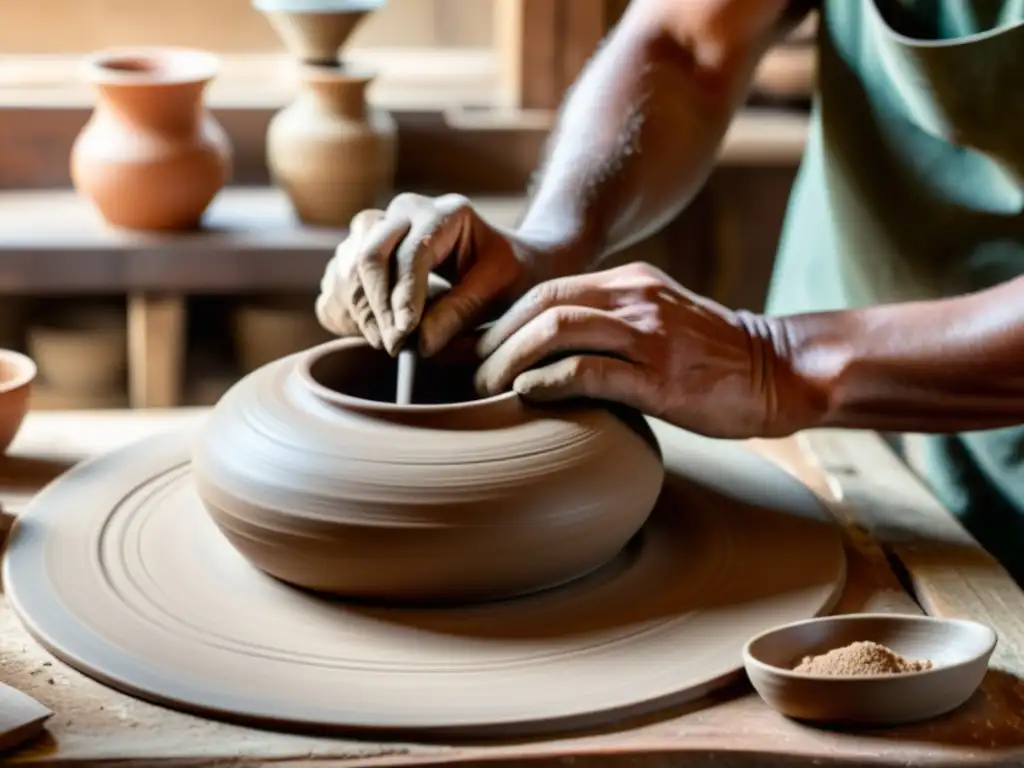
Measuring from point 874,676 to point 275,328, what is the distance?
5.86ft

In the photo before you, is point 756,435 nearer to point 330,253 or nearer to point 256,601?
point 256,601

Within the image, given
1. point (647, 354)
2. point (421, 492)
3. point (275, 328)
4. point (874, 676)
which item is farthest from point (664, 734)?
point (275, 328)

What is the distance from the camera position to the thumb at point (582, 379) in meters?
1.16

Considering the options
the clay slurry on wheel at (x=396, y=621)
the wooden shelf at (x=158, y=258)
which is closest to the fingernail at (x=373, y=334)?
the clay slurry on wheel at (x=396, y=621)

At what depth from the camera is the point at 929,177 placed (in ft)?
5.14

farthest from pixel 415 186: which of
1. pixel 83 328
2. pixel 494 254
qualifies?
pixel 494 254

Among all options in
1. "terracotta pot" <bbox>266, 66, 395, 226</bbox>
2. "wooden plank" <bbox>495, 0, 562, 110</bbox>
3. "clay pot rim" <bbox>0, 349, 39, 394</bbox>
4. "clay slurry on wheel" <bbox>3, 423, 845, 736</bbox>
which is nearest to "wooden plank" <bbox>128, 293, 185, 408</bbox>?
"terracotta pot" <bbox>266, 66, 395, 226</bbox>

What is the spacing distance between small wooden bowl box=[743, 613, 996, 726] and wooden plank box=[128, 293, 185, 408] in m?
1.57

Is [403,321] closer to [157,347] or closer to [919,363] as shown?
[919,363]

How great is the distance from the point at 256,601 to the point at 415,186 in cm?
171

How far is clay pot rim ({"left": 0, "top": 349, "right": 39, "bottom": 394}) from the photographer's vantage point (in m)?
1.35

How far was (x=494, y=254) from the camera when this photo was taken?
1.30 meters

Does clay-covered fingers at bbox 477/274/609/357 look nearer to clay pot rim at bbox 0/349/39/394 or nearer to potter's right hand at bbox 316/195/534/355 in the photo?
potter's right hand at bbox 316/195/534/355

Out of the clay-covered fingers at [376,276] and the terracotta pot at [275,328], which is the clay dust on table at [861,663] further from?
the terracotta pot at [275,328]
